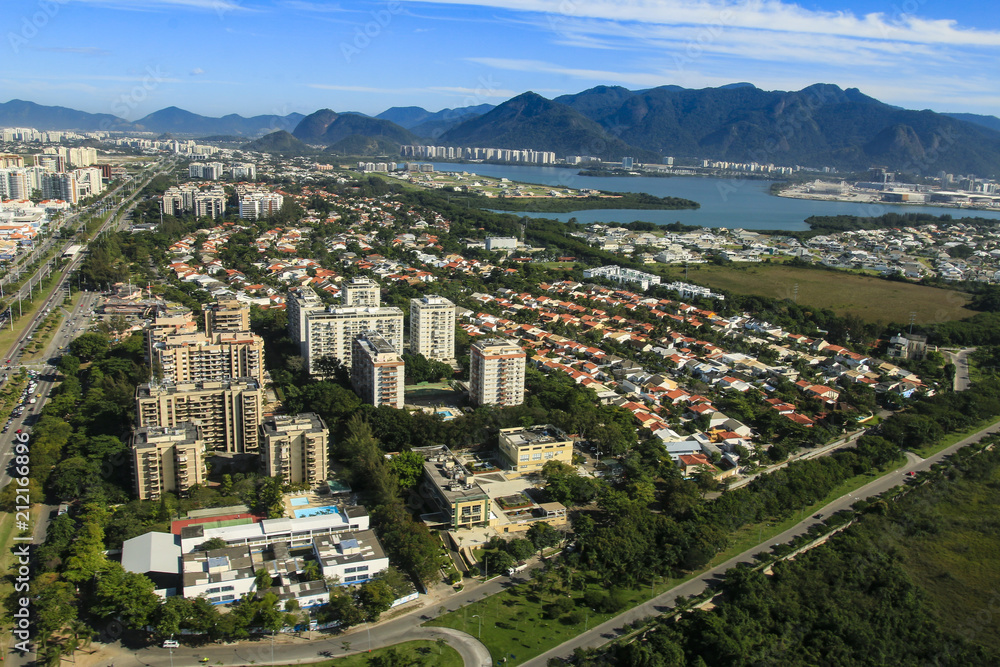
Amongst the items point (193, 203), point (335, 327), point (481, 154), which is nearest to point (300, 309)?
point (335, 327)

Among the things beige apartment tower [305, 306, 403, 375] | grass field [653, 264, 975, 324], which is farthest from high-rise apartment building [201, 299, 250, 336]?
grass field [653, 264, 975, 324]

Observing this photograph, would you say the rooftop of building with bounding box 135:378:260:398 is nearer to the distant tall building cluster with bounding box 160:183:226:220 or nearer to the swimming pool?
the swimming pool

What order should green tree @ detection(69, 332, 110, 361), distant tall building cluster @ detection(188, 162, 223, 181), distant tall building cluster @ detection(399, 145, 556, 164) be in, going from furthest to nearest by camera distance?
1. distant tall building cluster @ detection(399, 145, 556, 164)
2. distant tall building cluster @ detection(188, 162, 223, 181)
3. green tree @ detection(69, 332, 110, 361)

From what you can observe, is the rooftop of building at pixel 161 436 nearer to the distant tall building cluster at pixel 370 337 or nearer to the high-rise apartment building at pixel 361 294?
the distant tall building cluster at pixel 370 337

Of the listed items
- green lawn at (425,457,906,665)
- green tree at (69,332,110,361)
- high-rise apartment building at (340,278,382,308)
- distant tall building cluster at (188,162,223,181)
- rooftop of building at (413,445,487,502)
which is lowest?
green lawn at (425,457,906,665)

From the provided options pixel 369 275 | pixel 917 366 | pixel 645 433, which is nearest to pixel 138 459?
pixel 645 433

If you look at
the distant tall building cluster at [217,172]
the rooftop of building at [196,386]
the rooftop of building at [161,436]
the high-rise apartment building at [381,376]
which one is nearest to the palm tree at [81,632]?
the rooftop of building at [161,436]
